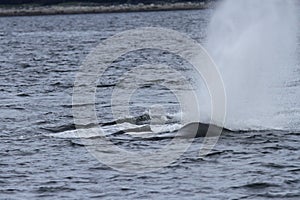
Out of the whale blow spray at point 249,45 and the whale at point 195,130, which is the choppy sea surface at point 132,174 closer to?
the whale at point 195,130

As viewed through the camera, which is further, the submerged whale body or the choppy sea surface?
the submerged whale body

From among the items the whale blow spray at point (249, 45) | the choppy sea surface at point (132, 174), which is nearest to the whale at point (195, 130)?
the choppy sea surface at point (132, 174)

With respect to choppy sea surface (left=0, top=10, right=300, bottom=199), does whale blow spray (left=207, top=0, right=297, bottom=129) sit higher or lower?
higher

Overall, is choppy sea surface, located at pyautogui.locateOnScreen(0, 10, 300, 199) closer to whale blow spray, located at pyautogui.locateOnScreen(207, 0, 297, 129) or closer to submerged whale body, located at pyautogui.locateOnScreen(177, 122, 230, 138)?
submerged whale body, located at pyautogui.locateOnScreen(177, 122, 230, 138)

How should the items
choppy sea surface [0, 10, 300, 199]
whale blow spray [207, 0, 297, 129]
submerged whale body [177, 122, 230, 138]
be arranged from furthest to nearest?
whale blow spray [207, 0, 297, 129] < submerged whale body [177, 122, 230, 138] < choppy sea surface [0, 10, 300, 199]

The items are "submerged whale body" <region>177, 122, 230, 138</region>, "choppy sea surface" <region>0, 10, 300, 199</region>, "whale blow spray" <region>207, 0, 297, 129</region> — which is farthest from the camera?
"whale blow spray" <region>207, 0, 297, 129</region>

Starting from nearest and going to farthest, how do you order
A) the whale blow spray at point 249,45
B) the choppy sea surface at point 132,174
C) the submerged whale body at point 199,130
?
1. the choppy sea surface at point 132,174
2. the submerged whale body at point 199,130
3. the whale blow spray at point 249,45

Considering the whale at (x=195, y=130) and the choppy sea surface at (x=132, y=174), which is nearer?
the choppy sea surface at (x=132, y=174)

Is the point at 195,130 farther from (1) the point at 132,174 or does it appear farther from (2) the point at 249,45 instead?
(2) the point at 249,45

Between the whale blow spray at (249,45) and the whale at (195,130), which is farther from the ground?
the whale blow spray at (249,45)

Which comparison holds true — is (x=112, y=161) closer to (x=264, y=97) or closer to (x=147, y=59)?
(x=264, y=97)

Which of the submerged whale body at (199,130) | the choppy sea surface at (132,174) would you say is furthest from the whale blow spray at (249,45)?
the submerged whale body at (199,130)

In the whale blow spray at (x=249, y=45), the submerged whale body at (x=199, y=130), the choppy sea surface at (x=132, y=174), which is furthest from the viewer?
the whale blow spray at (x=249, y=45)

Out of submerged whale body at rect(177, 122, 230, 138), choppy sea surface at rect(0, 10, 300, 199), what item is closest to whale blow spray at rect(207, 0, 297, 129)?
choppy sea surface at rect(0, 10, 300, 199)
